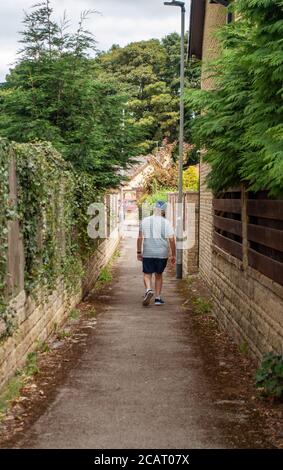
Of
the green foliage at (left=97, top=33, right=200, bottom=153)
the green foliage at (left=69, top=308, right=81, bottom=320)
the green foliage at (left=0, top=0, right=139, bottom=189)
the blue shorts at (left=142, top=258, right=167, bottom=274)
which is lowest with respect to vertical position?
the green foliage at (left=69, top=308, right=81, bottom=320)

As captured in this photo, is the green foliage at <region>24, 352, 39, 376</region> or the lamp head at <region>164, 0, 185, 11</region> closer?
the green foliage at <region>24, 352, 39, 376</region>

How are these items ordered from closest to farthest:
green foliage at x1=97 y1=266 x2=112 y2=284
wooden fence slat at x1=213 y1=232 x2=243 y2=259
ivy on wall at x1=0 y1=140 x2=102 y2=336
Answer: ivy on wall at x1=0 y1=140 x2=102 y2=336 < wooden fence slat at x1=213 y1=232 x2=243 y2=259 < green foliage at x1=97 y1=266 x2=112 y2=284

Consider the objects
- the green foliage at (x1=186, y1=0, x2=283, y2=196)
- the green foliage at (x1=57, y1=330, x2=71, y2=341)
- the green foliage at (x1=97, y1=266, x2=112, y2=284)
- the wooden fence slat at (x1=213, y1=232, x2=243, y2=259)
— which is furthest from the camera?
the green foliage at (x1=97, y1=266, x2=112, y2=284)

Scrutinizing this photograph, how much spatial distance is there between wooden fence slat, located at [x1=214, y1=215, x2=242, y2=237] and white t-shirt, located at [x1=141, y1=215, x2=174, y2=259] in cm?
137

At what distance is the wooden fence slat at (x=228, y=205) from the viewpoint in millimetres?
8664

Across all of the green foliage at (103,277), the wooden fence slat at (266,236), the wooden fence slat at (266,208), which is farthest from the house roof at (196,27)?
the wooden fence slat at (266,236)

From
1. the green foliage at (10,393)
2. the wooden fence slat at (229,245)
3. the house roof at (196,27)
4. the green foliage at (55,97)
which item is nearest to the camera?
the green foliage at (10,393)

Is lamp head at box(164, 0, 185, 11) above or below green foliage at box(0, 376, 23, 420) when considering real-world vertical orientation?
above

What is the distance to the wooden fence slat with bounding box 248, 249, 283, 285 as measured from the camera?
6.09m

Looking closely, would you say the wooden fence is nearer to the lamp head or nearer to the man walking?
the man walking

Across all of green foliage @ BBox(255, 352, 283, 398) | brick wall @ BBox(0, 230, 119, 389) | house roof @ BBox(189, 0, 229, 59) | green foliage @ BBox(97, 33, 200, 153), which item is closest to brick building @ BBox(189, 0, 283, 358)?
green foliage @ BBox(255, 352, 283, 398)

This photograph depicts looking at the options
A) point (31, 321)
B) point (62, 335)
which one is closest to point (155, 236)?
point (62, 335)

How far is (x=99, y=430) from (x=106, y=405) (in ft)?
2.35

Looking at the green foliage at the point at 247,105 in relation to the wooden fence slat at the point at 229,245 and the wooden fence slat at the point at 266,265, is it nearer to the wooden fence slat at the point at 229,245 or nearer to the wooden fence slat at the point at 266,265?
the wooden fence slat at the point at 266,265
